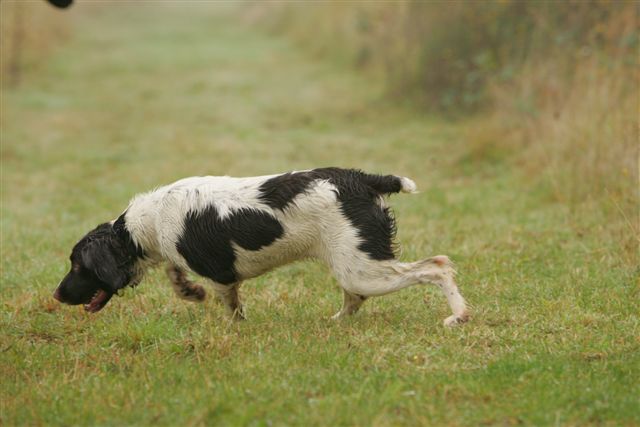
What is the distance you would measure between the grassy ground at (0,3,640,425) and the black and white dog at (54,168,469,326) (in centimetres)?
29

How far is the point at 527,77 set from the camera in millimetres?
11406

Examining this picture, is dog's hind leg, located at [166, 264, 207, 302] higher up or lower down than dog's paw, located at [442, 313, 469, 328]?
higher up

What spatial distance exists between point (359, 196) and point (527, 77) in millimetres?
6909

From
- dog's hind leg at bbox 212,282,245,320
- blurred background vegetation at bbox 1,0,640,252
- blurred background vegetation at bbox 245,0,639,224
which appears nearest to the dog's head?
dog's hind leg at bbox 212,282,245,320

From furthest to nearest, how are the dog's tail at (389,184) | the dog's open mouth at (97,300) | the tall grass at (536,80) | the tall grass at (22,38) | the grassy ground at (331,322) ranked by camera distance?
the tall grass at (22,38), the tall grass at (536,80), the dog's open mouth at (97,300), the dog's tail at (389,184), the grassy ground at (331,322)

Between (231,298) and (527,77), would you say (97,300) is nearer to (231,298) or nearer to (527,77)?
(231,298)

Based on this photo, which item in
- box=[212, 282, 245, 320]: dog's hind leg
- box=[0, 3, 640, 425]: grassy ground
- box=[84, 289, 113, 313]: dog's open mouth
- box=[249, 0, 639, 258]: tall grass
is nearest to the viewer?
box=[0, 3, 640, 425]: grassy ground

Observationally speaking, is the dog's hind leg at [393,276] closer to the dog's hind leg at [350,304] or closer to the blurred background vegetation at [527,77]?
the dog's hind leg at [350,304]

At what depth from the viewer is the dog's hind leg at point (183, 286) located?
5.75 m

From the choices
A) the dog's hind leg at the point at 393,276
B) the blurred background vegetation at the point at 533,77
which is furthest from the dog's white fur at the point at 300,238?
the blurred background vegetation at the point at 533,77

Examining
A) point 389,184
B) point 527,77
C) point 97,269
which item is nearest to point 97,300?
point 97,269

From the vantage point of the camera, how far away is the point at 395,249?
524 centimetres

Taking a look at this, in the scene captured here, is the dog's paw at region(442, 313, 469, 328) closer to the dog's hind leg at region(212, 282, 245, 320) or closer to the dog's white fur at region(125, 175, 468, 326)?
the dog's white fur at region(125, 175, 468, 326)

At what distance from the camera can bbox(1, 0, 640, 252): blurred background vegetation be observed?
8578 mm
